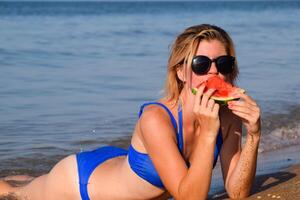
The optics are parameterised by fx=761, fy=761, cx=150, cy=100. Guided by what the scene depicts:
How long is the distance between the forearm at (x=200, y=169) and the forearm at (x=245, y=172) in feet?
1.61

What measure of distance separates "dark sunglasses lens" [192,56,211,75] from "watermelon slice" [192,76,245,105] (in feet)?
0.22

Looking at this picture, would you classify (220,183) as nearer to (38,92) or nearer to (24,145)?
(24,145)

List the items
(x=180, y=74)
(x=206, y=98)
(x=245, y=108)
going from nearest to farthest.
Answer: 1. (x=206, y=98)
2. (x=245, y=108)
3. (x=180, y=74)

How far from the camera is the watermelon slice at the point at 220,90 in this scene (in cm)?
433

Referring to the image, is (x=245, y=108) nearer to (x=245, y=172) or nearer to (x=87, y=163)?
(x=245, y=172)

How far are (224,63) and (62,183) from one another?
1.50 m

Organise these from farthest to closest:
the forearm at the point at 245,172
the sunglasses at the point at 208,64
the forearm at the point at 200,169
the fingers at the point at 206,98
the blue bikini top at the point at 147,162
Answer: the forearm at the point at 245,172
the blue bikini top at the point at 147,162
the sunglasses at the point at 208,64
the forearm at the point at 200,169
the fingers at the point at 206,98

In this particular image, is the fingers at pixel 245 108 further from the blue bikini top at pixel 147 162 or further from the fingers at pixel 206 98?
the blue bikini top at pixel 147 162

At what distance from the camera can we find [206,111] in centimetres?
432

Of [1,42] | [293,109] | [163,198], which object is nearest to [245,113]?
[163,198]

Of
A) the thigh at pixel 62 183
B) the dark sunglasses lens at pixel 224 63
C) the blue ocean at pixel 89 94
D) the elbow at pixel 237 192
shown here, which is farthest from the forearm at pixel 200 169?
the blue ocean at pixel 89 94

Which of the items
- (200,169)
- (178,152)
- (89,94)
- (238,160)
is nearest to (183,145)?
(178,152)

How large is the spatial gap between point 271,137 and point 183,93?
4666 mm

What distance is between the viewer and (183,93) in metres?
4.76
